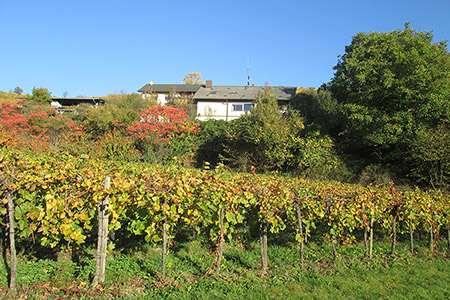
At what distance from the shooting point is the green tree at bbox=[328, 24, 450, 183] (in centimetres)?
1451

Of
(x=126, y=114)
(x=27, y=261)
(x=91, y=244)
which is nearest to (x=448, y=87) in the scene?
(x=91, y=244)

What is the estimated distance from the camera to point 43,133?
20.2 meters

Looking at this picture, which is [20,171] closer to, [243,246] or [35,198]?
[35,198]

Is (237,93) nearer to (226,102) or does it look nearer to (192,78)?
(226,102)

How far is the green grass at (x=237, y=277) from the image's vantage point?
12.7 feet

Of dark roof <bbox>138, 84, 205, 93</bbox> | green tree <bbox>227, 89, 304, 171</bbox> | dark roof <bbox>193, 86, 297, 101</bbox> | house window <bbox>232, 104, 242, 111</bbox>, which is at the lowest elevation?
green tree <bbox>227, 89, 304, 171</bbox>

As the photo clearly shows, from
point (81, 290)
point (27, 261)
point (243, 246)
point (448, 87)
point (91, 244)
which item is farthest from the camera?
point (448, 87)

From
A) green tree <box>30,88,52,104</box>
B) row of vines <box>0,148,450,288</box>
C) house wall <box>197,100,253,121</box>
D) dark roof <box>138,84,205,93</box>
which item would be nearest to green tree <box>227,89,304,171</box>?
row of vines <box>0,148,450,288</box>

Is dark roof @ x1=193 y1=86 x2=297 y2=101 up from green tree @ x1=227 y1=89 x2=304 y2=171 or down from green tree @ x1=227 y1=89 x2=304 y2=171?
up

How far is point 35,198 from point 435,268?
746 cm

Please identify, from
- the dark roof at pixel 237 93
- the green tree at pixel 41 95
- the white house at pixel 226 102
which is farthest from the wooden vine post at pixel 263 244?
the green tree at pixel 41 95

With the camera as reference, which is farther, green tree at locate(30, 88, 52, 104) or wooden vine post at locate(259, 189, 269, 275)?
green tree at locate(30, 88, 52, 104)

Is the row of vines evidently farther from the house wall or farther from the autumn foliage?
the house wall

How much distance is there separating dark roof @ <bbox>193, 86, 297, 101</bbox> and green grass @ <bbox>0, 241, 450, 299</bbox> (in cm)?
2891
